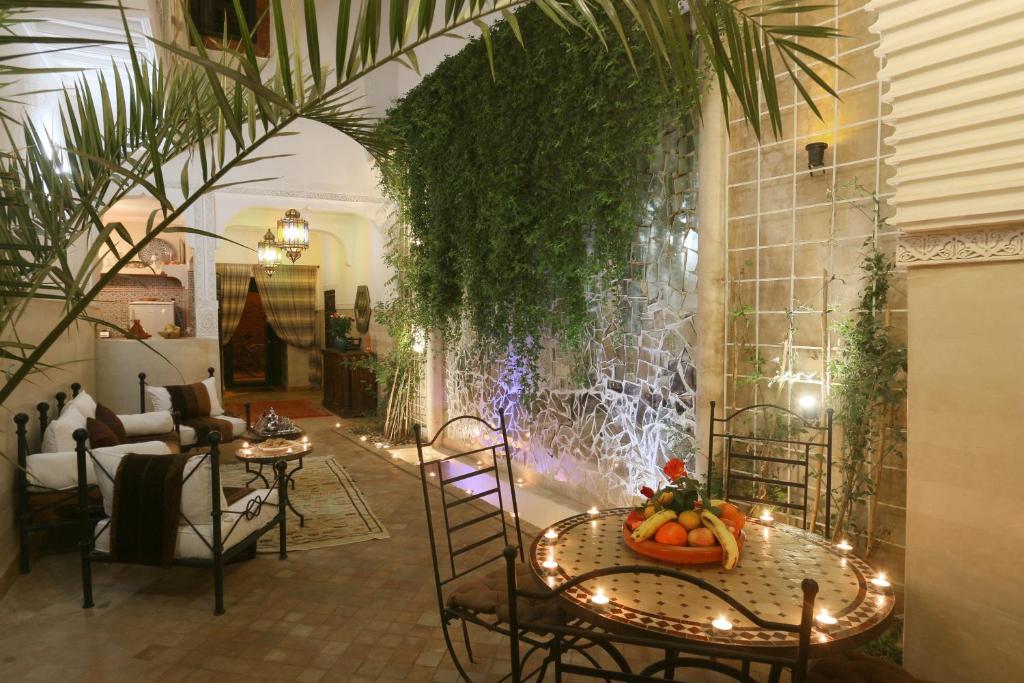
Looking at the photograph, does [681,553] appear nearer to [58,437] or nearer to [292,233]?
[58,437]

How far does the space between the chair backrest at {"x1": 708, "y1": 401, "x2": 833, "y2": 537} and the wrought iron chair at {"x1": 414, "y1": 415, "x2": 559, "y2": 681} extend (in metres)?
1.18

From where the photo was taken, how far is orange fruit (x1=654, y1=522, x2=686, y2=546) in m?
2.06

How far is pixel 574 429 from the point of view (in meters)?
5.08

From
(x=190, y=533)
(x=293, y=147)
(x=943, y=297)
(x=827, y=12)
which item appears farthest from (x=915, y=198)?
(x=293, y=147)

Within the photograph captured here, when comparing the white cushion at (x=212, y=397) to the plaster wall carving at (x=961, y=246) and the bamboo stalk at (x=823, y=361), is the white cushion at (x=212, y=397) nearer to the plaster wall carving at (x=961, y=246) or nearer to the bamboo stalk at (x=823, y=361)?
the bamboo stalk at (x=823, y=361)

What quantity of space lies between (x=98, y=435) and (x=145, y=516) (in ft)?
5.34

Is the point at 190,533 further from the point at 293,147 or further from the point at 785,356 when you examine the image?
the point at 293,147

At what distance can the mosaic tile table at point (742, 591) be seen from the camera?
5.51 ft

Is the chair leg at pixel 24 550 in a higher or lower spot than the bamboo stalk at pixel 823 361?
lower

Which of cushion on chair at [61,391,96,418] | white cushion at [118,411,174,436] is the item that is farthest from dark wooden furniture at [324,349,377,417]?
cushion on chair at [61,391,96,418]

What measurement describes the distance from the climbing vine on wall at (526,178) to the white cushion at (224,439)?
7.28 ft

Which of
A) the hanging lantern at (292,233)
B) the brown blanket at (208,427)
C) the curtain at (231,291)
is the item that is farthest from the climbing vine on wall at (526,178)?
the curtain at (231,291)

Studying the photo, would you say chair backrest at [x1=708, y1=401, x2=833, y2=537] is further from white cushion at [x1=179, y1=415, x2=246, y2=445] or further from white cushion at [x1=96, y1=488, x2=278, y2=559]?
white cushion at [x1=179, y1=415, x2=246, y2=445]

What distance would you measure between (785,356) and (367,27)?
2.80 m
